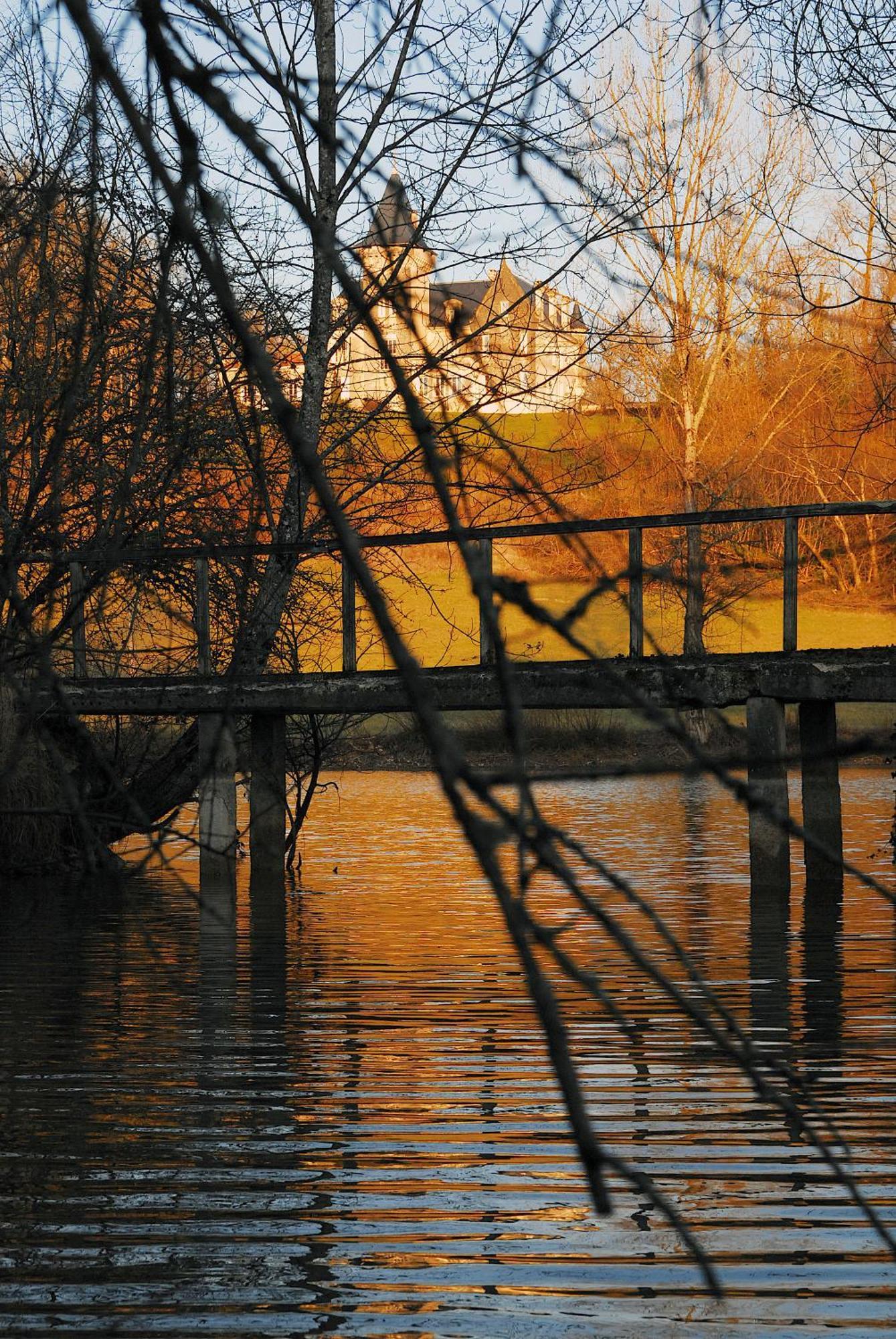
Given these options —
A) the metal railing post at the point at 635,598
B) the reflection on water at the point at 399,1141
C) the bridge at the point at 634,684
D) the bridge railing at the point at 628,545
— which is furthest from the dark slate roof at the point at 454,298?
the bridge at the point at 634,684

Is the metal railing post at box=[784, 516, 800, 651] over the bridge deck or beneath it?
over

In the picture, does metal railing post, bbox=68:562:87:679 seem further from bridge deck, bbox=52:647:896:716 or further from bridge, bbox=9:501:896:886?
bridge deck, bbox=52:647:896:716

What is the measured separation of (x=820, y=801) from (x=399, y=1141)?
8.01 metres

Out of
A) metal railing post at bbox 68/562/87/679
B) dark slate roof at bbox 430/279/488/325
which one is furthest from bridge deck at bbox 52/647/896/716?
dark slate roof at bbox 430/279/488/325

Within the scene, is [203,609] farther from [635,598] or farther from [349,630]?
[635,598]

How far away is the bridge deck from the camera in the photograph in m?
10.6

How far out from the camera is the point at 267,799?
43.2 ft

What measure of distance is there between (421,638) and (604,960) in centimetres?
2170

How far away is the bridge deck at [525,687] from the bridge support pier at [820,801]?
108cm

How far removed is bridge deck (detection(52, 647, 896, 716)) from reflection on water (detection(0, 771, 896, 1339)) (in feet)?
5.14

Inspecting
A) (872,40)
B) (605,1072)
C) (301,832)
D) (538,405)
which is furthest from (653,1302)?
(301,832)

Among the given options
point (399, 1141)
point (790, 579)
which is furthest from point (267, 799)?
point (399, 1141)

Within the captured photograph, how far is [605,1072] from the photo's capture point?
19.2ft

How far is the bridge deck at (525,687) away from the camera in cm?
1057
